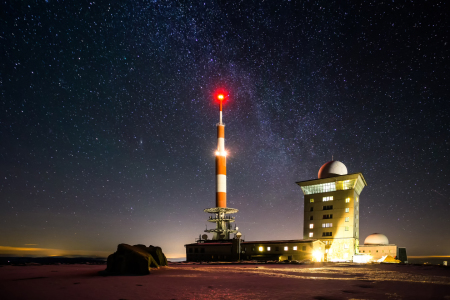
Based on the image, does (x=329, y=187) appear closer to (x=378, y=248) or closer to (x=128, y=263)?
(x=378, y=248)

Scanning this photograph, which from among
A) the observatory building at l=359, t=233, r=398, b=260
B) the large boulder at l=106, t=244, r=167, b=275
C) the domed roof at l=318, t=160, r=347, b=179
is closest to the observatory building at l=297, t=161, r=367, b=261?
the domed roof at l=318, t=160, r=347, b=179

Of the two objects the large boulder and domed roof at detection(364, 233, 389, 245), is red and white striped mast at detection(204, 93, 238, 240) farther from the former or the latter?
the large boulder

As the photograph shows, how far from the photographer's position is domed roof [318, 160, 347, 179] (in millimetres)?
65312

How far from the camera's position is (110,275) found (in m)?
19.8

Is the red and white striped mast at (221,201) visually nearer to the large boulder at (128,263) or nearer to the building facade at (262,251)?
the building facade at (262,251)

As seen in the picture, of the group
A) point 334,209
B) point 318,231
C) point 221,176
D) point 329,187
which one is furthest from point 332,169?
point 221,176

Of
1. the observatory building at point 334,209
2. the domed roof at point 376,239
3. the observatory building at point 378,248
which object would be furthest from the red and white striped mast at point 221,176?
the domed roof at point 376,239

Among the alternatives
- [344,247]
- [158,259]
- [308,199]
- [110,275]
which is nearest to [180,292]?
[110,275]

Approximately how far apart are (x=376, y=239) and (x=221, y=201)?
35378mm

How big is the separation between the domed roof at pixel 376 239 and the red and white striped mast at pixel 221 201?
98.6ft

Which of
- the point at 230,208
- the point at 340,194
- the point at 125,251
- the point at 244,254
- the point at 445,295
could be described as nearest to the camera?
the point at 445,295

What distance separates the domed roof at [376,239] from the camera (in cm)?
6950

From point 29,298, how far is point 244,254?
4836 centimetres

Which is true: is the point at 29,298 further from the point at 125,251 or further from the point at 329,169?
the point at 329,169
